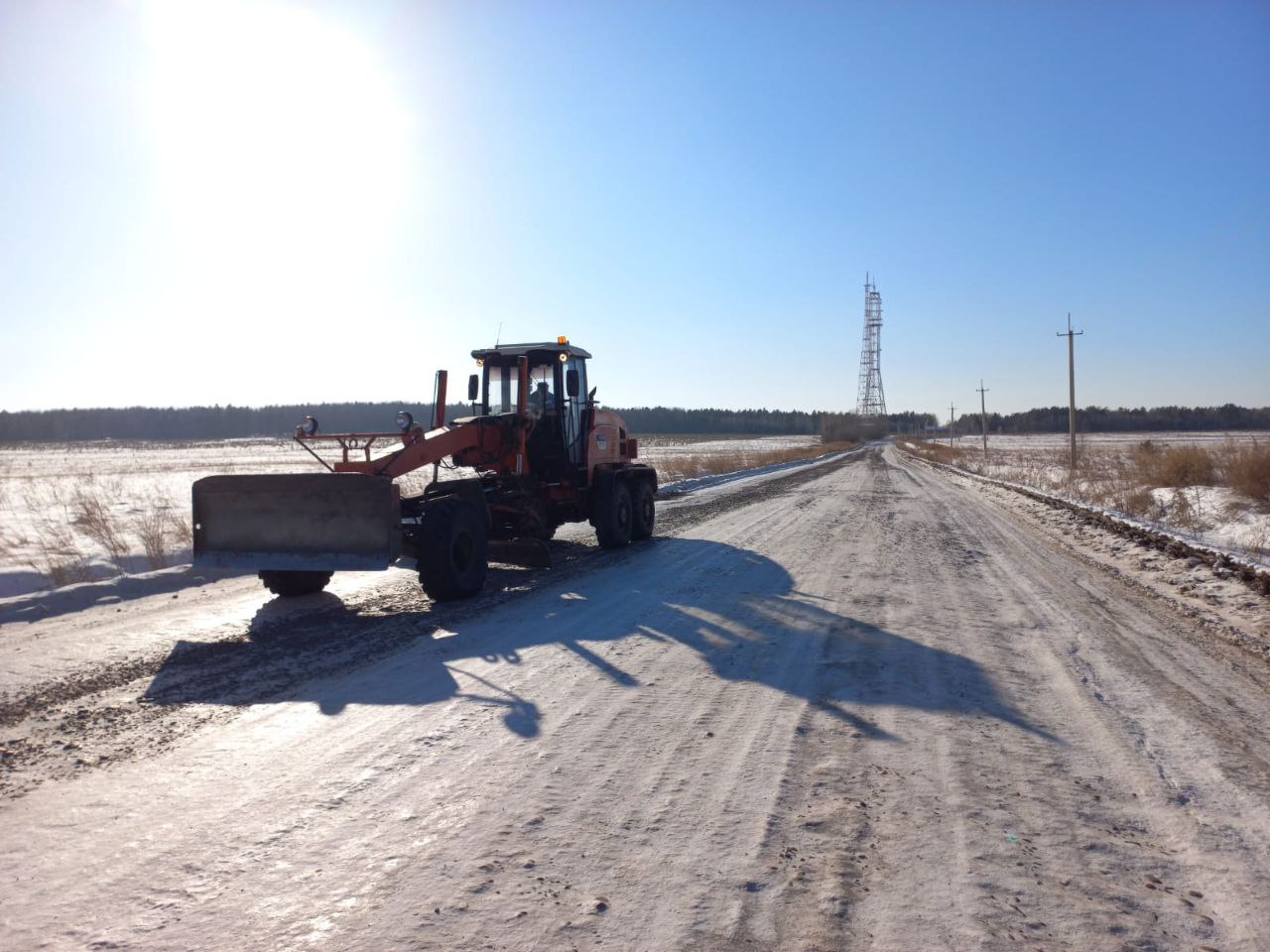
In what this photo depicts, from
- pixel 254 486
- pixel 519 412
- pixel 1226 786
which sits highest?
pixel 519 412

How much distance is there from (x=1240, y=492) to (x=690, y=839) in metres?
18.5

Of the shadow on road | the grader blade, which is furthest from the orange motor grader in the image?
the shadow on road

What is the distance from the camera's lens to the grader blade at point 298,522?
833cm

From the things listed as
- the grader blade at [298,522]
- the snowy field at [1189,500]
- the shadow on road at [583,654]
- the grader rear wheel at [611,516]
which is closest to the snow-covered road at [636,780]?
the shadow on road at [583,654]

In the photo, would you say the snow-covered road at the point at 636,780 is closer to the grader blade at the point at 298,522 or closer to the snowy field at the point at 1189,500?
the grader blade at the point at 298,522

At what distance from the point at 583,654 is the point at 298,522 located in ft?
11.8

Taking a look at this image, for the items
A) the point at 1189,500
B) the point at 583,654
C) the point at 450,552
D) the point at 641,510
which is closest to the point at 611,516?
the point at 641,510

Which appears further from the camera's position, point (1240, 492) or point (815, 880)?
point (1240, 492)

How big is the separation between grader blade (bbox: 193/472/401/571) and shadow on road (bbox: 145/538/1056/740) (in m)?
→ 0.56

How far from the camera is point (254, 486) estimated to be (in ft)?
28.2

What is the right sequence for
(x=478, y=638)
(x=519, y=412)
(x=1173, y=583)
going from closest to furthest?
(x=478, y=638) → (x=1173, y=583) → (x=519, y=412)

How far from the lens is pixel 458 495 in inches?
383

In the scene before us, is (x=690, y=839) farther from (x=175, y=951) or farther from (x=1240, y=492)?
(x=1240, y=492)

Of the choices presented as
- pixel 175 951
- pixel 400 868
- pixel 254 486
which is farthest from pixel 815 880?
pixel 254 486
